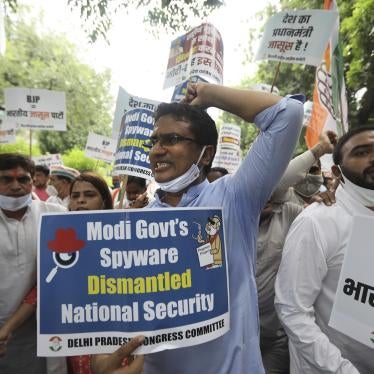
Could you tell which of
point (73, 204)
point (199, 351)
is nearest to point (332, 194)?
point (199, 351)

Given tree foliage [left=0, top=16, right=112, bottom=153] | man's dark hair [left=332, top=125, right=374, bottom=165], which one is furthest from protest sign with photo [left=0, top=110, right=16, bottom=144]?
tree foliage [left=0, top=16, right=112, bottom=153]

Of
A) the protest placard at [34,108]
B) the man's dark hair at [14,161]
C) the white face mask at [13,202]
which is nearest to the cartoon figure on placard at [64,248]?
the white face mask at [13,202]

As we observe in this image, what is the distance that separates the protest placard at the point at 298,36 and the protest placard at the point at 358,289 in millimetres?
2747

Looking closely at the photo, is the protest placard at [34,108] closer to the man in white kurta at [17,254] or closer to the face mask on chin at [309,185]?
the man in white kurta at [17,254]

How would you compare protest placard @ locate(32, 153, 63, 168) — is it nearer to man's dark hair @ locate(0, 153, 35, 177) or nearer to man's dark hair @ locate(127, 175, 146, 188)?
man's dark hair @ locate(127, 175, 146, 188)

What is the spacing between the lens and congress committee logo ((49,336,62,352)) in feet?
4.32

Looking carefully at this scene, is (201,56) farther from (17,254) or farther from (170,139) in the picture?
(17,254)

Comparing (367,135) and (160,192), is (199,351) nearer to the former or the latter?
(160,192)

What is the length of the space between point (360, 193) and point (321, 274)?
439 mm

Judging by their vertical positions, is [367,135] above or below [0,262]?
above

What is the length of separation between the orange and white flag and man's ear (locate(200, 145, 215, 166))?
7.81ft

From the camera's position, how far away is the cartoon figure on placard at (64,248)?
1354 millimetres

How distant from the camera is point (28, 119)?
6.46m

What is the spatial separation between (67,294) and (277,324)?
6.47 ft
